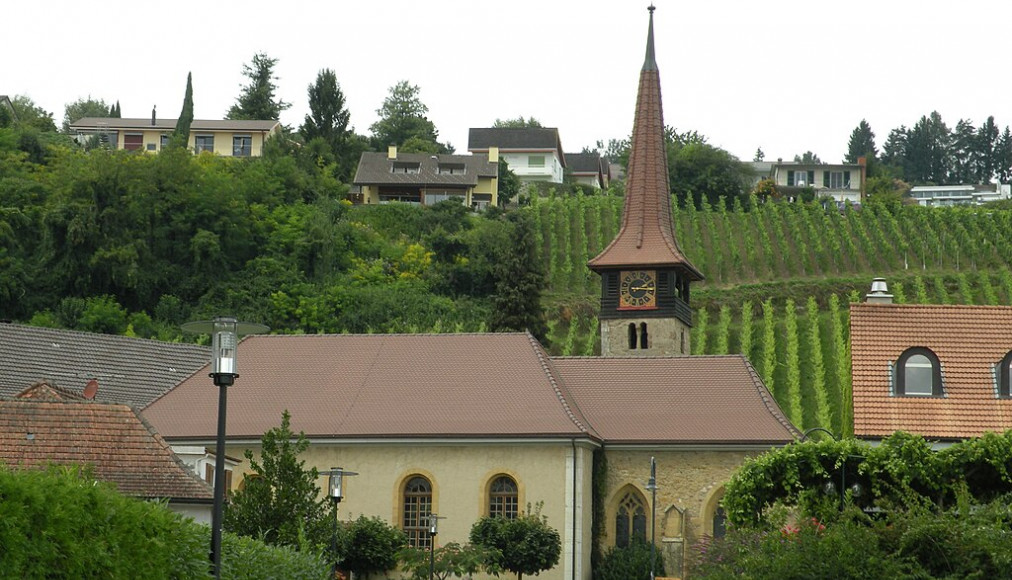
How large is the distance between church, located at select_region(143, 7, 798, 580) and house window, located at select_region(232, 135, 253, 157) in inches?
2655

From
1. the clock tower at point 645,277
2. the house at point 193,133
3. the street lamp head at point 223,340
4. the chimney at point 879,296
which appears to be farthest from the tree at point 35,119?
the street lamp head at point 223,340

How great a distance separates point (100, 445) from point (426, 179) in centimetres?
8233

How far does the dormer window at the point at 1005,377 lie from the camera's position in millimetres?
35406

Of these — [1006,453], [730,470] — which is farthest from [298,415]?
[1006,453]

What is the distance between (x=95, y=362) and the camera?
167 feet

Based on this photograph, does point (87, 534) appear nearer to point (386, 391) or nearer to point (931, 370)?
point (931, 370)

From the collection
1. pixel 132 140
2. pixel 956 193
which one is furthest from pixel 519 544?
pixel 956 193

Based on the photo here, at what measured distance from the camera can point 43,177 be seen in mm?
89500

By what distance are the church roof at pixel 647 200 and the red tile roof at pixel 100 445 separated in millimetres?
25758

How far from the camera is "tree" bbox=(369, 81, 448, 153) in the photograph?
13800 centimetres

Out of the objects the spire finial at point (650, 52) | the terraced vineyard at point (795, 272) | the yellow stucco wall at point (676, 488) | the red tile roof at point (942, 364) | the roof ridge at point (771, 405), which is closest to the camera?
the red tile roof at point (942, 364)

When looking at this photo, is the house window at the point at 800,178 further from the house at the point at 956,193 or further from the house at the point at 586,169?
the house at the point at 956,193

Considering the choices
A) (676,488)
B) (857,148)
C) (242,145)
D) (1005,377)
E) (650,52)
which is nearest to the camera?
(1005,377)

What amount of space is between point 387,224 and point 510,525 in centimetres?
5944
